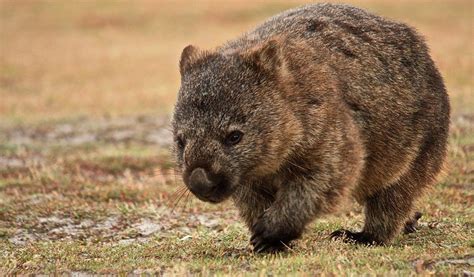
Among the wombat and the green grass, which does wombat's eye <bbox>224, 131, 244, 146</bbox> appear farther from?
the green grass

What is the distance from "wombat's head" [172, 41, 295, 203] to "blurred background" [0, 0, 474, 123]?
1111 centimetres

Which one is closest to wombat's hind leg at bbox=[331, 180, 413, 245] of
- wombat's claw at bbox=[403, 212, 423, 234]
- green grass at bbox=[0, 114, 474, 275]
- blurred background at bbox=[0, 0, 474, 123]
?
green grass at bbox=[0, 114, 474, 275]

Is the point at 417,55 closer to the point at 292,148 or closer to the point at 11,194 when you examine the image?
the point at 292,148

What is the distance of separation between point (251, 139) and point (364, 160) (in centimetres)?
129

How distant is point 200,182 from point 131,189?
16.4 feet

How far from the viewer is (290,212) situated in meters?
6.96

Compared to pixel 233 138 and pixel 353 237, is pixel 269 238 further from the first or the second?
pixel 353 237

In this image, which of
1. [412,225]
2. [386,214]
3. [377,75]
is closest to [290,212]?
[386,214]

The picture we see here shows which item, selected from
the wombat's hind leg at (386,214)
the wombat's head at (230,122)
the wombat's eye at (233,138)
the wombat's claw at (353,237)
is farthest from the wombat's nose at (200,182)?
the wombat's hind leg at (386,214)

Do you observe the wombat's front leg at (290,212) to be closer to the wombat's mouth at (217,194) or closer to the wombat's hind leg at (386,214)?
the wombat's mouth at (217,194)

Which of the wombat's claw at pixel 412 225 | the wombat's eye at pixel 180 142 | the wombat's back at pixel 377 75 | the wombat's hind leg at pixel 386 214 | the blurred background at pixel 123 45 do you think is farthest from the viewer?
the blurred background at pixel 123 45

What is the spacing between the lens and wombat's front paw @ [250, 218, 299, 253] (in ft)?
23.0

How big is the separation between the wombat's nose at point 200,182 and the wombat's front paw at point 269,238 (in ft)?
2.59

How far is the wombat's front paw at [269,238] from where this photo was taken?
23.0ft
